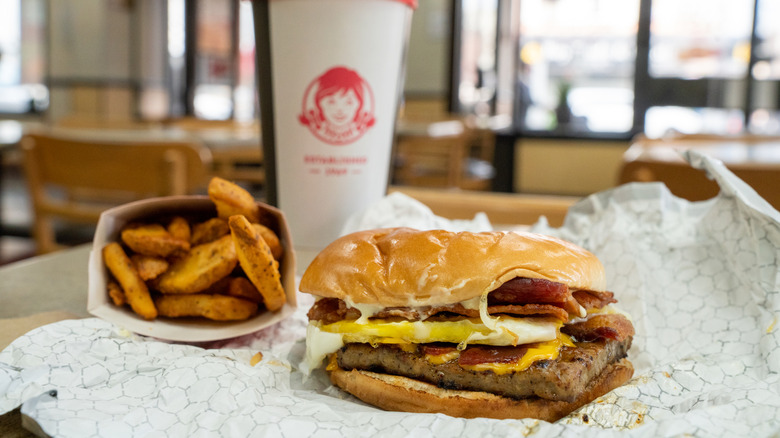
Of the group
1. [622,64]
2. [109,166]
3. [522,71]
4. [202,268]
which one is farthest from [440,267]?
[522,71]

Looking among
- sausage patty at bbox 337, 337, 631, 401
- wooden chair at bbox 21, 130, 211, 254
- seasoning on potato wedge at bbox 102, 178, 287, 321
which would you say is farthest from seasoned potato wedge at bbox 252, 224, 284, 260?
wooden chair at bbox 21, 130, 211, 254

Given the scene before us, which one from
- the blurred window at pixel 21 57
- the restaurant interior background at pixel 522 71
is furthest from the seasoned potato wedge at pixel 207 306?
the blurred window at pixel 21 57

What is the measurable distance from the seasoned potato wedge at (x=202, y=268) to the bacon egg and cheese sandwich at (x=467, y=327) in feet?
0.43

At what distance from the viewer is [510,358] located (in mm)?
825

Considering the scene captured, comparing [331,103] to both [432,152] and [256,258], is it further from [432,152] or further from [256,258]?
[432,152]

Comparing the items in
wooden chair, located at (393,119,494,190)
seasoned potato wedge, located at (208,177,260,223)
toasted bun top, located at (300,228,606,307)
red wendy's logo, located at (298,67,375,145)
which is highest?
red wendy's logo, located at (298,67,375,145)

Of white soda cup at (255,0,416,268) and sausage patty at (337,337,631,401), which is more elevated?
white soda cup at (255,0,416,268)

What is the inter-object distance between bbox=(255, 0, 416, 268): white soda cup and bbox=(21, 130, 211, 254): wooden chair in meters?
1.18

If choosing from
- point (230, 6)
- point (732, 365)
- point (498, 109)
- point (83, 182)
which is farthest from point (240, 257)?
point (230, 6)

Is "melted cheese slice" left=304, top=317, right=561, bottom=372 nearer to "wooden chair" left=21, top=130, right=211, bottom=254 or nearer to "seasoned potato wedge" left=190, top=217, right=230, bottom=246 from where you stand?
"seasoned potato wedge" left=190, top=217, right=230, bottom=246

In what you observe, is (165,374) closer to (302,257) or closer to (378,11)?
(302,257)

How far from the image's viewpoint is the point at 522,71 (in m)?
8.72

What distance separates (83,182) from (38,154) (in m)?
0.30

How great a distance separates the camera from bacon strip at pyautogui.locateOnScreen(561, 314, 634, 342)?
90 cm
